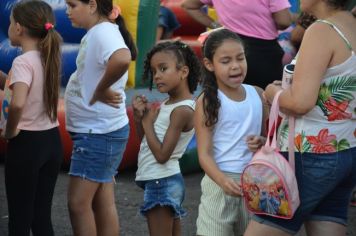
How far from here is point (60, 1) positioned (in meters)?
6.45

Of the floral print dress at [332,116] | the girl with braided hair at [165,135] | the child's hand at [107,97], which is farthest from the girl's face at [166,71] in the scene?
the floral print dress at [332,116]

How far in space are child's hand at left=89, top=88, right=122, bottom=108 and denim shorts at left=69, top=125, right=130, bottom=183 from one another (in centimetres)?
15

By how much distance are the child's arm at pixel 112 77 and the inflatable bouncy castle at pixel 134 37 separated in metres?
2.34

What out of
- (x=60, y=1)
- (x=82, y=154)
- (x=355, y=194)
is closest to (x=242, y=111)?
(x=82, y=154)

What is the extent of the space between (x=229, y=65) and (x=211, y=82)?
0.11 metres

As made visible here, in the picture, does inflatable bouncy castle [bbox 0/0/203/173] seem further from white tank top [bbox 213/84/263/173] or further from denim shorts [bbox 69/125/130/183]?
white tank top [bbox 213/84/263/173]

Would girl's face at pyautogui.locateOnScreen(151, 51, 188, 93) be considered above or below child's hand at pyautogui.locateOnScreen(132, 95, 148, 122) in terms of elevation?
above

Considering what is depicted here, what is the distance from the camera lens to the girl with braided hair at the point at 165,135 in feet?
12.8

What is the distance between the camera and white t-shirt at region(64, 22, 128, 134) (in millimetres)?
3889

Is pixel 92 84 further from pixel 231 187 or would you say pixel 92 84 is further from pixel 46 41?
pixel 231 187

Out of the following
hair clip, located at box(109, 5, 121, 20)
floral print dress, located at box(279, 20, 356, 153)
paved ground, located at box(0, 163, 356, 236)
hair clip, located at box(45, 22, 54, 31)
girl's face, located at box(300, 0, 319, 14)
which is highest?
girl's face, located at box(300, 0, 319, 14)

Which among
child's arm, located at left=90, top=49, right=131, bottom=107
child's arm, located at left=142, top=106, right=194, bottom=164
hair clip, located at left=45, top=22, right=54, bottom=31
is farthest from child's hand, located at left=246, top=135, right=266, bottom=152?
hair clip, located at left=45, top=22, right=54, bottom=31

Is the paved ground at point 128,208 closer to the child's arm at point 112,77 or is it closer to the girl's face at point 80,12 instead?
the child's arm at point 112,77

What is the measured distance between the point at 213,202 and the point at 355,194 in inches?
98.9
